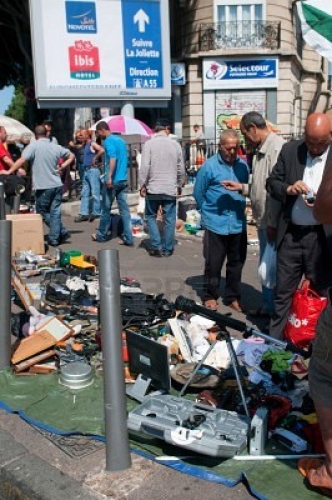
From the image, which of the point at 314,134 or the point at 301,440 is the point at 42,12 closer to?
the point at 314,134

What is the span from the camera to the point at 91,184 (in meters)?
11.3

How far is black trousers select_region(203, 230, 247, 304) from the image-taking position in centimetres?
607

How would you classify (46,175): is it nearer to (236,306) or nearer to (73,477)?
(236,306)

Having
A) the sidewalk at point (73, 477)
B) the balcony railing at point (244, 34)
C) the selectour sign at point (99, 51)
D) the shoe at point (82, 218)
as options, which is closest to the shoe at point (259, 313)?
the sidewalk at point (73, 477)

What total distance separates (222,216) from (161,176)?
2543mm

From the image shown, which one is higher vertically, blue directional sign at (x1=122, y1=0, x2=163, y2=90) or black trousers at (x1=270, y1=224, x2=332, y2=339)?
blue directional sign at (x1=122, y1=0, x2=163, y2=90)

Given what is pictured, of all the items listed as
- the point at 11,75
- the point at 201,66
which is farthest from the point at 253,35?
the point at 11,75

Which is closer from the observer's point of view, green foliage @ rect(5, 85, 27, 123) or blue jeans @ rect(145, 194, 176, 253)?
blue jeans @ rect(145, 194, 176, 253)

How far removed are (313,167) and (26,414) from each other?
110 inches

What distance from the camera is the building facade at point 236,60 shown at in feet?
90.9

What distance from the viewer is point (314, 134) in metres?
4.23

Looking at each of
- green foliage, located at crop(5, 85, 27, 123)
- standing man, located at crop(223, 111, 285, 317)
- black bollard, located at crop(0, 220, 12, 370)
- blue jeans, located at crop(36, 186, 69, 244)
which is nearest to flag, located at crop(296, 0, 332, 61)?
standing man, located at crop(223, 111, 285, 317)

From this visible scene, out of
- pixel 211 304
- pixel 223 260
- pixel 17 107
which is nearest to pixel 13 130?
pixel 223 260

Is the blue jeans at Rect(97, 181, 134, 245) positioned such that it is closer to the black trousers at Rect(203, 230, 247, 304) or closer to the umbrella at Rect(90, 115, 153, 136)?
the black trousers at Rect(203, 230, 247, 304)
